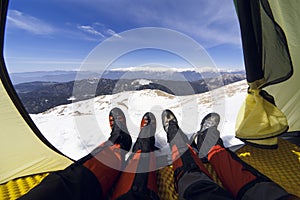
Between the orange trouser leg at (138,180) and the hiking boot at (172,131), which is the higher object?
the hiking boot at (172,131)

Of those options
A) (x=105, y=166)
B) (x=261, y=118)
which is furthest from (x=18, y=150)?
(x=261, y=118)

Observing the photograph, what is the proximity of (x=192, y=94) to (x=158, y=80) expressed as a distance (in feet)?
1.32

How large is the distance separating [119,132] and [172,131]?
29cm

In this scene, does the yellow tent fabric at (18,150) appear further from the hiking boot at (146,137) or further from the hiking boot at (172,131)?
the hiking boot at (172,131)

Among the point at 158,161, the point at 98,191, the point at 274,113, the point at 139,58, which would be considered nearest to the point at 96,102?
the point at 139,58

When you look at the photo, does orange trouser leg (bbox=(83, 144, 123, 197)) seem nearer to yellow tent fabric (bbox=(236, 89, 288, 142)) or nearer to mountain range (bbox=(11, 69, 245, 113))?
mountain range (bbox=(11, 69, 245, 113))

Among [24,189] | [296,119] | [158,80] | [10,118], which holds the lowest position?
[24,189]

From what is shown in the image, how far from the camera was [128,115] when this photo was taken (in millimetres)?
1406

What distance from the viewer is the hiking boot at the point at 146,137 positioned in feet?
3.06

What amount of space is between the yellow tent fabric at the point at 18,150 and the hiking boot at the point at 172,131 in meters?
0.50

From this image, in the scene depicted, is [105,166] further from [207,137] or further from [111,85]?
[111,85]

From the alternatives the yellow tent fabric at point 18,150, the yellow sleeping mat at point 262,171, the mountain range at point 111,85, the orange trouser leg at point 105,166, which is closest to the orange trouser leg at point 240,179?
the yellow sleeping mat at point 262,171

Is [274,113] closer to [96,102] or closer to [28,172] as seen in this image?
[28,172]

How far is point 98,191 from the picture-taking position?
0.64m
